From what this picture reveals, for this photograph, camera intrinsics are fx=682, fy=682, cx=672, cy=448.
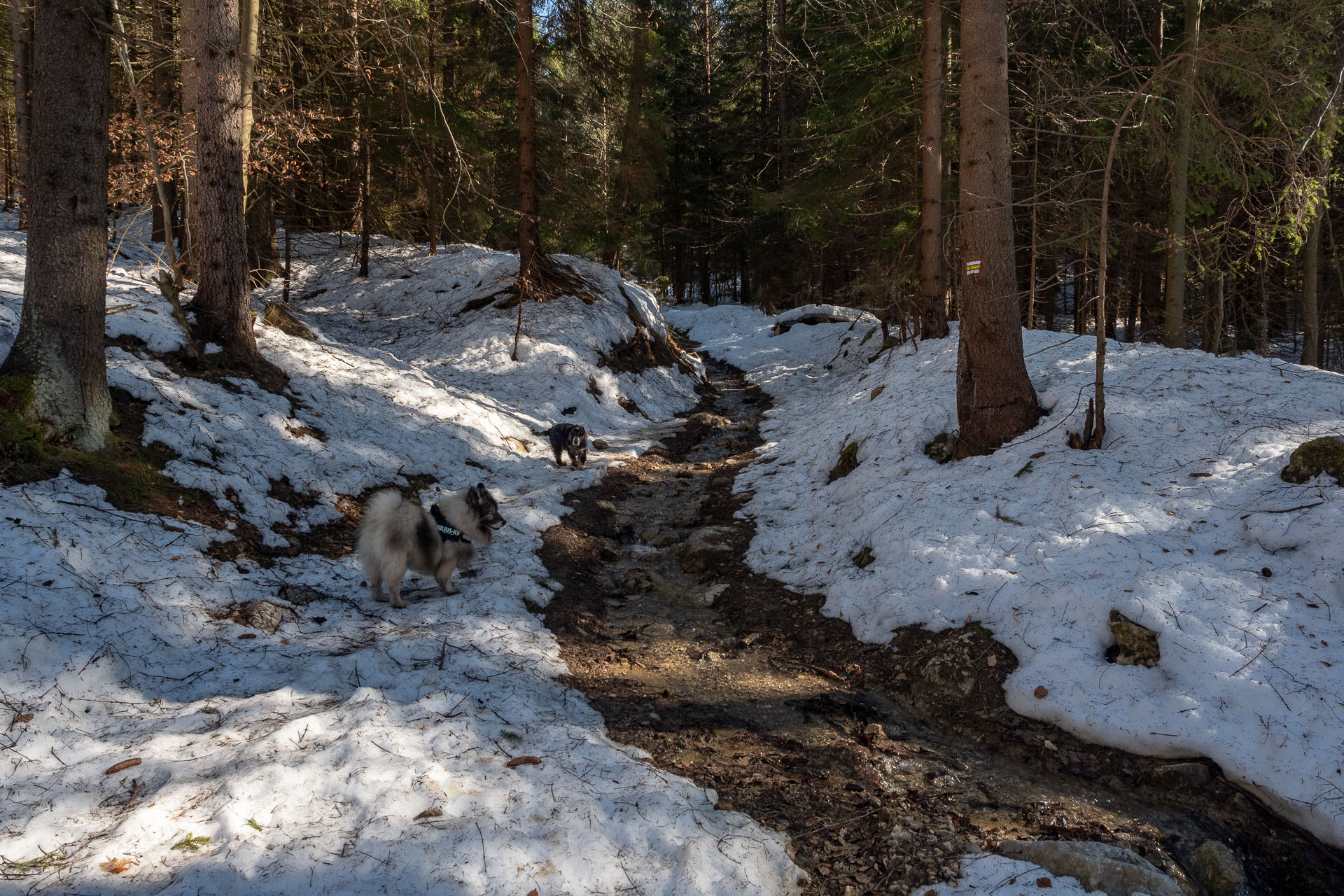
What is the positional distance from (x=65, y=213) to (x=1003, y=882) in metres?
9.28

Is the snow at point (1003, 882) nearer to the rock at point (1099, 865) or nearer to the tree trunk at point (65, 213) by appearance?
the rock at point (1099, 865)

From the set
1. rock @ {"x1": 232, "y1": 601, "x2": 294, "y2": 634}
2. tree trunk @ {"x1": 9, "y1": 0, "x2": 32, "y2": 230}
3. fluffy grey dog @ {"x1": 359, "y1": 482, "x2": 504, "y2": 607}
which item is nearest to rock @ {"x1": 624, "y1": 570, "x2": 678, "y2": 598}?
fluffy grey dog @ {"x1": 359, "y1": 482, "x2": 504, "y2": 607}

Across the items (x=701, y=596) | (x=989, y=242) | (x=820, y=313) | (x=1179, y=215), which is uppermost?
(x=820, y=313)

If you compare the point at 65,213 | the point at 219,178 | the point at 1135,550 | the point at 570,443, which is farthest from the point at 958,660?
the point at 219,178

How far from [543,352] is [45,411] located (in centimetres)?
1091

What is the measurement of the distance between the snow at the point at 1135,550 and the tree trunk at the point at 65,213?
24.9 feet

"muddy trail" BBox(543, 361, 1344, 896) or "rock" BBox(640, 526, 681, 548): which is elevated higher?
"rock" BBox(640, 526, 681, 548)

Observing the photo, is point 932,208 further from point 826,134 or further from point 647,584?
point 647,584

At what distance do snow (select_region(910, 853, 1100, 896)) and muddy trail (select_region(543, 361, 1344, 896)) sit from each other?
0.38 ft

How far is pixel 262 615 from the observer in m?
6.04

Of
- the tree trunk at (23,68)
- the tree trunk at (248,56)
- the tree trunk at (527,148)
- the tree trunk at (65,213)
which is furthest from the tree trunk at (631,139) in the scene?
the tree trunk at (65,213)

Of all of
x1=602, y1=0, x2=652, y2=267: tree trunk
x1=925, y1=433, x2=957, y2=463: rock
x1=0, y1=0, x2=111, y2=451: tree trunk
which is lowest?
x1=925, y1=433, x2=957, y2=463: rock

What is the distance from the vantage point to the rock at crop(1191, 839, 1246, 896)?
3906 millimetres

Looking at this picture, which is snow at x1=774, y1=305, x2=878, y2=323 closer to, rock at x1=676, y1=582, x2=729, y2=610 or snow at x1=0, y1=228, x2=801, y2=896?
snow at x1=0, y1=228, x2=801, y2=896
